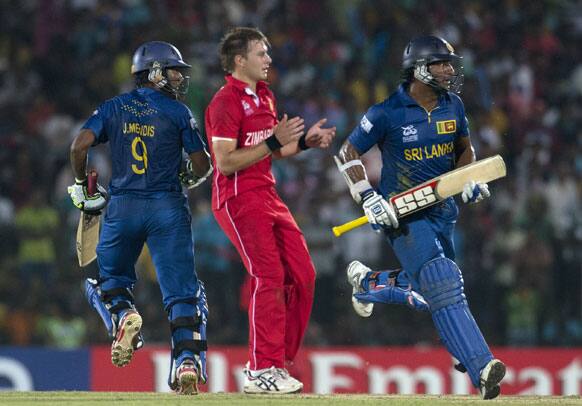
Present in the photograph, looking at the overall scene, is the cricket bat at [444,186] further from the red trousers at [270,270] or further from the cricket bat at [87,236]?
the cricket bat at [87,236]

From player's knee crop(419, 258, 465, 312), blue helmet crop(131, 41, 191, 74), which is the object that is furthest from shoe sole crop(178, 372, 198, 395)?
blue helmet crop(131, 41, 191, 74)

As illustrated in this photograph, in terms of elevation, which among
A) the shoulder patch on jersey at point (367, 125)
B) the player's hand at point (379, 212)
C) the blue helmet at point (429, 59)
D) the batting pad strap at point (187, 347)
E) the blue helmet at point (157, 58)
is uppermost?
the blue helmet at point (157, 58)

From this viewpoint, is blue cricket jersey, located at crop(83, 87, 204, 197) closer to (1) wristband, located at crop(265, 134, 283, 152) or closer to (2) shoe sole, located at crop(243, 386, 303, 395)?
(1) wristband, located at crop(265, 134, 283, 152)

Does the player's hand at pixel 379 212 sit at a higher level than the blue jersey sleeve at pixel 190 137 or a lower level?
lower

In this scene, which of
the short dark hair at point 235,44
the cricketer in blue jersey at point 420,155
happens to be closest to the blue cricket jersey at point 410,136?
the cricketer in blue jersey at point 420,155

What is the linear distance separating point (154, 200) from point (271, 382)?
1294mm

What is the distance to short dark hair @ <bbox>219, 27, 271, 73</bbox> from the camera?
7965mm

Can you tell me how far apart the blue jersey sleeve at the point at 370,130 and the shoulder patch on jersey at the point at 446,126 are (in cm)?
33

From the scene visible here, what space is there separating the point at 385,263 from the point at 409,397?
12.9ft

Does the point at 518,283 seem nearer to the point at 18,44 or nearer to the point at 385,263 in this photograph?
the point at 385,263

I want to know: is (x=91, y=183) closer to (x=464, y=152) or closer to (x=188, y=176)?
(x=188, y=176)

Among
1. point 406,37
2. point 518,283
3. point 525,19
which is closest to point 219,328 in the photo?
point 518,283

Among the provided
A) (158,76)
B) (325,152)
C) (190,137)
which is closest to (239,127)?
(190,137)

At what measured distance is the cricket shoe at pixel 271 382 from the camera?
7.66 m
